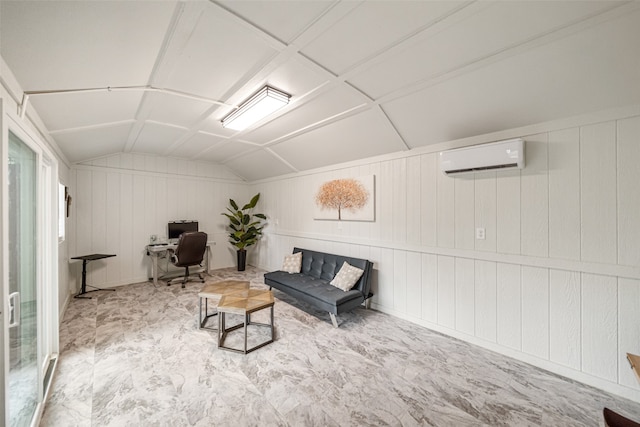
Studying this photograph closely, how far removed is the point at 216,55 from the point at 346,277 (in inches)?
110

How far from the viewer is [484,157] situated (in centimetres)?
241

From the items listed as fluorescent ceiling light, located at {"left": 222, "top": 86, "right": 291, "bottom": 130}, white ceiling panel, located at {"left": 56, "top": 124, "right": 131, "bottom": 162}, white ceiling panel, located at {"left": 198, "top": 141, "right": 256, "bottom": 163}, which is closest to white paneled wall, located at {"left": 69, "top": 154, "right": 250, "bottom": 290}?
white ceiling panel, located at {"left": 56, "top": 124, "right": 131, "bottom": 162}

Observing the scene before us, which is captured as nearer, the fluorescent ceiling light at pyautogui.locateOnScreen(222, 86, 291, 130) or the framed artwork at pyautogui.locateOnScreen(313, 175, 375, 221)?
the fluorescent ceiling light at pyautogui.locateOnScreen(222, 86, 291, 130)

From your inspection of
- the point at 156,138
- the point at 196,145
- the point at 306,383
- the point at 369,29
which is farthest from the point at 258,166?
the point at 306,383

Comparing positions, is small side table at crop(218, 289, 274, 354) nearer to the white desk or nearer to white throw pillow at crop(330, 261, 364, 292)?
white throw pillow at crop(330, 261, 364, 292)

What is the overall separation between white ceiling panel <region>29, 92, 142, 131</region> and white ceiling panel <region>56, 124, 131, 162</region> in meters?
0.37

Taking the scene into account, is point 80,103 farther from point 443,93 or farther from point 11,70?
point 443,93

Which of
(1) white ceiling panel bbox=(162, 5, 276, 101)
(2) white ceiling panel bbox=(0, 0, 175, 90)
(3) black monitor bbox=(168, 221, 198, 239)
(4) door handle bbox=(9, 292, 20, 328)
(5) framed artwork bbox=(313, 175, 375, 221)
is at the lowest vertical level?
(4) door handle bbox=(9, 292, 20, 328)

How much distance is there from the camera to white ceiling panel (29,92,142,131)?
6.40 feet

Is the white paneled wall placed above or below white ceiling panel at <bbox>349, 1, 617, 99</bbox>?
below

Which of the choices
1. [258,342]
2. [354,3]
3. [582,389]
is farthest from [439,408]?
[354,3]

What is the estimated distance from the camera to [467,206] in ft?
8.77

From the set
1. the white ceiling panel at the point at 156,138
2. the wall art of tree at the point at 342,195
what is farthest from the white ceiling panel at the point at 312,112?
the wall art of tree at the point at 342,195

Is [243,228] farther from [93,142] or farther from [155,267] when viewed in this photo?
[93,142]
